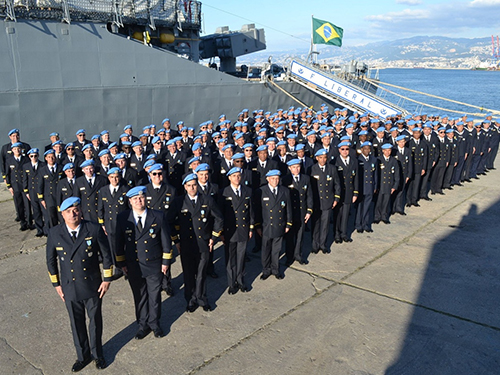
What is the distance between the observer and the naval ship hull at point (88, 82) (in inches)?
370

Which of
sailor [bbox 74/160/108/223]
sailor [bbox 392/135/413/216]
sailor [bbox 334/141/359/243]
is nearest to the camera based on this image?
sailor [bbox 74/160/108/223]

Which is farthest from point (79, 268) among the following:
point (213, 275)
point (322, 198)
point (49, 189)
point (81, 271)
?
point (322, 198)

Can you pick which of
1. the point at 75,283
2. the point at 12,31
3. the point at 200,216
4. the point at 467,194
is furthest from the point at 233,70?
the point at 75,283

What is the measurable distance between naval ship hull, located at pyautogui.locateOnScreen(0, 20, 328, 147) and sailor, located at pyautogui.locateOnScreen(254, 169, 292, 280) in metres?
6.72

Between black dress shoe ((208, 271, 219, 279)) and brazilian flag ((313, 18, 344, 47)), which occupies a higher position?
brazilian flag ((313, 18, 344, 47))

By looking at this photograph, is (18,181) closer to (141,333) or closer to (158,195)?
(158,195)

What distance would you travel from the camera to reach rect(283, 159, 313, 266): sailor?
577 cm

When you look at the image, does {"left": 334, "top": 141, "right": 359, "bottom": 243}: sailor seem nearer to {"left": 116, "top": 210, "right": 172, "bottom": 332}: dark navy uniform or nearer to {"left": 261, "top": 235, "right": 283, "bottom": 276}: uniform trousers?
{"left": 261, "top": 235, "right": 283, "bottom": 276}: uniform trousers

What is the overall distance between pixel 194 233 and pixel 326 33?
13759 millimetres

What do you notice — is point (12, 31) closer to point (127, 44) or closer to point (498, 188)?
point (127, 44)

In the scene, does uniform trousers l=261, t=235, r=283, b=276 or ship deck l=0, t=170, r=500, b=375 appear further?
uniform trousers l=261, t=235, r=283, b=276

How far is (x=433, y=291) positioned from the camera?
5.08 meters

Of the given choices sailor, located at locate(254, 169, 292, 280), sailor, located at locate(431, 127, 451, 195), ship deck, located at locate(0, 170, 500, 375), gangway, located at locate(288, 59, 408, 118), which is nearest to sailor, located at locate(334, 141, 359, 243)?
ship deck, located at locate(0, 170, 500, 375)

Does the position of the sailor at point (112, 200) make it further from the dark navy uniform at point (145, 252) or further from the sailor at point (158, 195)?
the dark navy uniform at point (145, 252)
